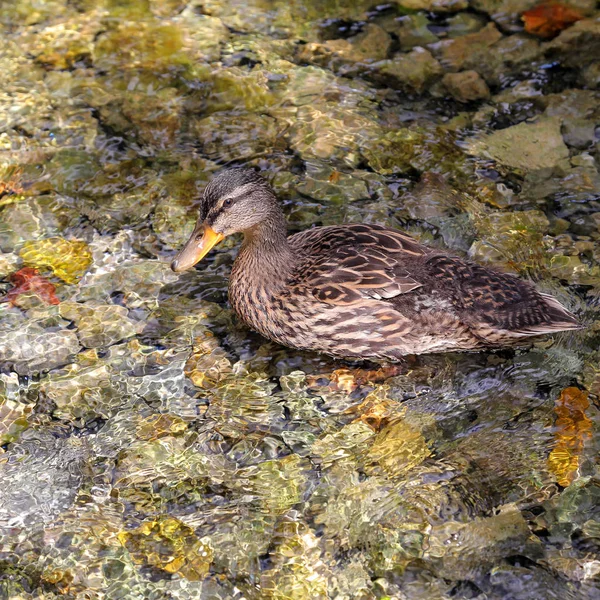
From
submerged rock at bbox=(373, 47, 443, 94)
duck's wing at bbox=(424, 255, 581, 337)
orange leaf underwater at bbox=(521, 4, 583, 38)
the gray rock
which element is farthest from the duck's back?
orange leaf underwater at bbox=(521, 4, 583, 38)

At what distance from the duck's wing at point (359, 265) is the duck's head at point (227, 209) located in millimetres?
448

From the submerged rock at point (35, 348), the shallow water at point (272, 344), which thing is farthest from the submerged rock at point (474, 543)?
the submerged rock at point (35, 348)

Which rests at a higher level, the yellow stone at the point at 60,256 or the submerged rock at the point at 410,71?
the submerged rock at the point at 410,71

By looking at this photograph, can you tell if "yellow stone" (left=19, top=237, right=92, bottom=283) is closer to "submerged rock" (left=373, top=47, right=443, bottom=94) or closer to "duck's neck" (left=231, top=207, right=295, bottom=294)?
"duck's neck" (left=231, top=207, right=295, bottom=294)

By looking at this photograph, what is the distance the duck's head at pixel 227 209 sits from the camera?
5.29 m

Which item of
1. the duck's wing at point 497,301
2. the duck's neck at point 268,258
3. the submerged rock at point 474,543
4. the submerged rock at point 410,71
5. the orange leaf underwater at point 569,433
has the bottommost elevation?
the submerged rock at point 474,543

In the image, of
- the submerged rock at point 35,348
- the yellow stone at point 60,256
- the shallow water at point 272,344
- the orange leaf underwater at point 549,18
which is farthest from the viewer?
the orange leaf underwater at point 549,18

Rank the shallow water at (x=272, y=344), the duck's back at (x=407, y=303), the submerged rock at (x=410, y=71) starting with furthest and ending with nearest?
the submerged rock at (x=410, y=71)
the duck's back at (x=407, y=303)
the shallow water at (x=272, y=344)

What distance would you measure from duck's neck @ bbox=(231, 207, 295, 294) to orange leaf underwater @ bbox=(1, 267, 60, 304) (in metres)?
1.38

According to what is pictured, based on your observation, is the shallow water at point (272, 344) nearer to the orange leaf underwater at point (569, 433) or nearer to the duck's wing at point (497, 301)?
the orange leaf underwater at point (569, 433)

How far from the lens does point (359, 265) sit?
5.29 metres

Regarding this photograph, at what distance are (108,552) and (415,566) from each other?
169 centimetres

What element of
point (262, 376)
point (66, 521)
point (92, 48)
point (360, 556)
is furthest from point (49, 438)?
point (92, 48)

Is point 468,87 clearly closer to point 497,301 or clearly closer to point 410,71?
point 410,71
